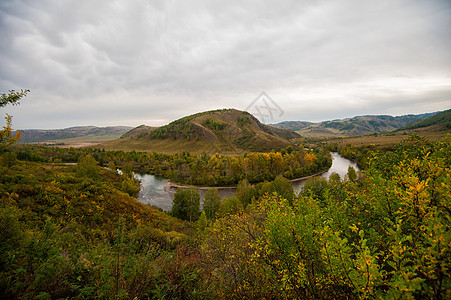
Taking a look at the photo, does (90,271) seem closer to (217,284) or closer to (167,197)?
(217,284)

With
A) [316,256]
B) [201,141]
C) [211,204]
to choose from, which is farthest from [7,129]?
[201,141]

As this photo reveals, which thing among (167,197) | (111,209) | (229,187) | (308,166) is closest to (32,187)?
(111,209)

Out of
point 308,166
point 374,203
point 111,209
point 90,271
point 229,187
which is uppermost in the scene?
point 374,203

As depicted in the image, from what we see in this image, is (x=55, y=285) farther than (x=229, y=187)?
No

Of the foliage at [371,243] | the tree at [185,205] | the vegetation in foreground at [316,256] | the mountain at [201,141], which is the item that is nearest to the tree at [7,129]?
the vegetation in foreground at [316,256]

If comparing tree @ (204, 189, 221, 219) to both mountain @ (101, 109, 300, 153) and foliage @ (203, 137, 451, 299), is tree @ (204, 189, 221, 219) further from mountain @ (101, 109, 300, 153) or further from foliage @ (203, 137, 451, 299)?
mountain @ (101, 109, 300, 153)

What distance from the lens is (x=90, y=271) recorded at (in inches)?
197

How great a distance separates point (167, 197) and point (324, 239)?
55.9 meters

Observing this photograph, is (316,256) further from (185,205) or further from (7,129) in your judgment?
(185,205)

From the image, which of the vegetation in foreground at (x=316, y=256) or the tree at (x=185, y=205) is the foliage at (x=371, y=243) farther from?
the tree at (x=185, y=205)

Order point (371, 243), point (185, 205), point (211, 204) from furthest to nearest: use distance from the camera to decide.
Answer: point (185, 205), point (211, 204), point (371, 243)

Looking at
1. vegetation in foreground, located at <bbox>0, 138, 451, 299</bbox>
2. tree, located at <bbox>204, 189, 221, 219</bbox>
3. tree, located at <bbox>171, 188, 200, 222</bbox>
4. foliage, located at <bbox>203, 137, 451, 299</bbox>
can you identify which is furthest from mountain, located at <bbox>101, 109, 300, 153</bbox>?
vegetation in foreground, located at <bbox>0, 138, 451, 299</bbox>

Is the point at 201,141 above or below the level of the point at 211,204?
above

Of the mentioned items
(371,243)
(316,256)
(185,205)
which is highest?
(371,243)
